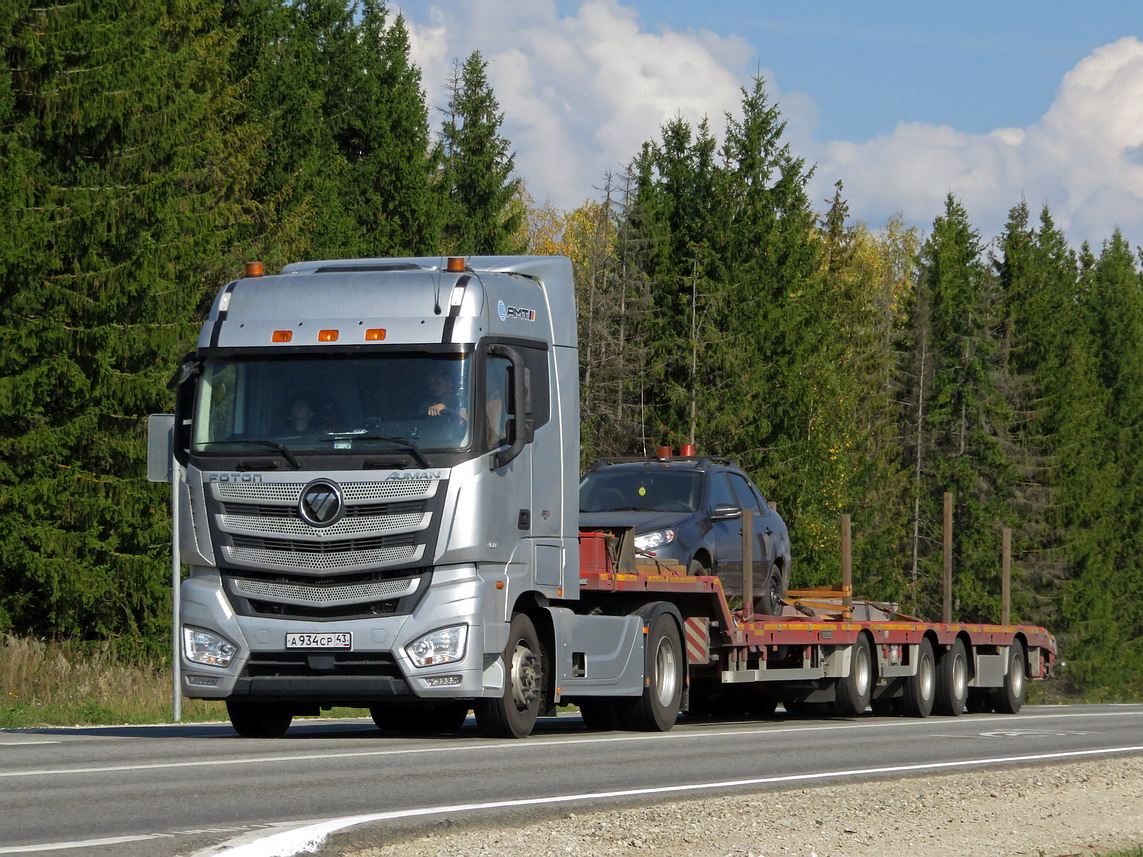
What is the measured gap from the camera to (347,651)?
13.1 m

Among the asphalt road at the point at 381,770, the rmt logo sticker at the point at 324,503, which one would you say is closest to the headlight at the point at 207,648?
the asphalt road at the point at 381,770

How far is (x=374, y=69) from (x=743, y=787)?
47.1 meters

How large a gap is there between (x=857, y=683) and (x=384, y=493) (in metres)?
9.59

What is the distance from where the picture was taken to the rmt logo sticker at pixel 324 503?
1302 cm

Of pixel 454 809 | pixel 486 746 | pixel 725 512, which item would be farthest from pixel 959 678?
pixel 454 809

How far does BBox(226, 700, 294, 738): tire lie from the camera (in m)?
14.8

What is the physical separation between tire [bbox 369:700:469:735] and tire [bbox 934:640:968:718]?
8.36m

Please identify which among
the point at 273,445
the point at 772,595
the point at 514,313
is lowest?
the point at 772,595

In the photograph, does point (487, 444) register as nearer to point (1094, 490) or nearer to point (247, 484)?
point (247, 484)

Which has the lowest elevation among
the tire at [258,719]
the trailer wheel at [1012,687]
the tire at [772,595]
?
the trailer wheel at [1012,687]

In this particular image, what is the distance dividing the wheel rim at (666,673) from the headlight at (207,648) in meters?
4.42

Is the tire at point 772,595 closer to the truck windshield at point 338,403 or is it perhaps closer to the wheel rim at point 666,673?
the wheel rim at point 666,673

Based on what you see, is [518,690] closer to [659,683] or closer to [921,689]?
[659,683]

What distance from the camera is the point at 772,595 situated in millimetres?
20844
